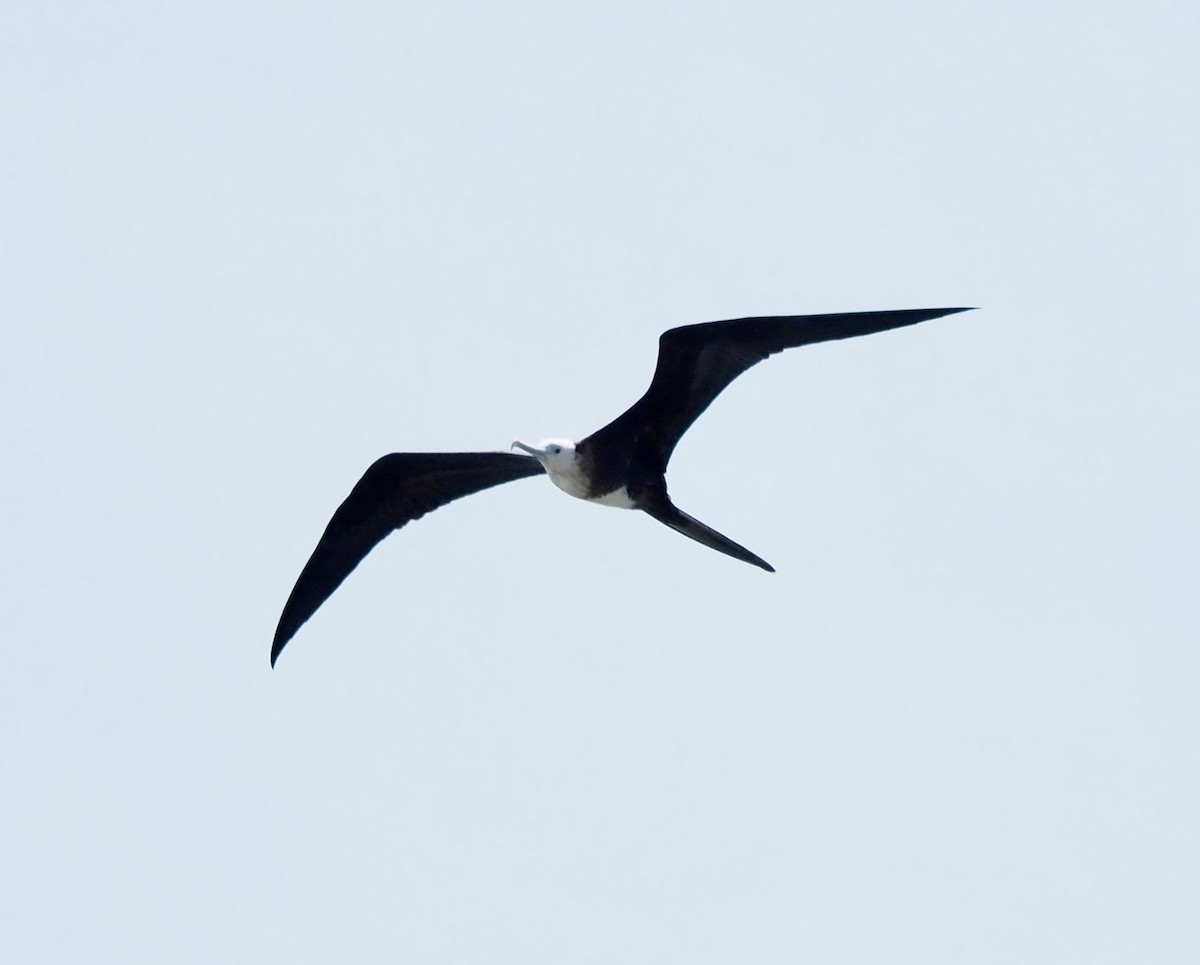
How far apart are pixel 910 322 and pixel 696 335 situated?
78 cm

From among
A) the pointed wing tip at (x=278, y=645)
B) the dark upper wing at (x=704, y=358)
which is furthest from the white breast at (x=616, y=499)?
the pointed wing tip at (x=278, y=645)

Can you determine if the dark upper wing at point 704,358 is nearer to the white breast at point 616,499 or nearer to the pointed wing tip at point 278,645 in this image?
the white breast at point 616,499

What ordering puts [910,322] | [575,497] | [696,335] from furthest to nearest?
1. [575,497]
2. [696,335]
3. [910,322]

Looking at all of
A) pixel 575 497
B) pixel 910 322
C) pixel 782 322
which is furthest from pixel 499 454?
pixel 910 322

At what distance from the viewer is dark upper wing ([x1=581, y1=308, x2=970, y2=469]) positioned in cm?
575

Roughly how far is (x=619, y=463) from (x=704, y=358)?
52 centimetres

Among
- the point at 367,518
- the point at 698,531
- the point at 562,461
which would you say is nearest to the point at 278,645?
the point at 367,518

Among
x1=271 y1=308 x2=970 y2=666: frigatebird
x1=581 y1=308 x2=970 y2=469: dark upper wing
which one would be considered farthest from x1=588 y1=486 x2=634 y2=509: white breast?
x1=581 y1=308 x2=970 y2=469: dark upper wing

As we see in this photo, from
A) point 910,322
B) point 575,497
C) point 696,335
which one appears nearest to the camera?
point 910,322

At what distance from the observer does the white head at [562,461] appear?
6480 mm

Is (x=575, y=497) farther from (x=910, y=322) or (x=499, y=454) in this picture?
(x=910, y=322)

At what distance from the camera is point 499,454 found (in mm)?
6801

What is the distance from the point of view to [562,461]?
6484mm

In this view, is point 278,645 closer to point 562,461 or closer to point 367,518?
point 367,518
